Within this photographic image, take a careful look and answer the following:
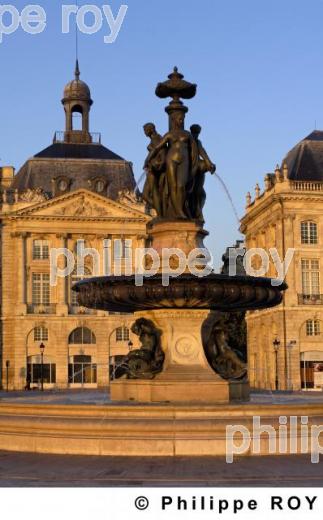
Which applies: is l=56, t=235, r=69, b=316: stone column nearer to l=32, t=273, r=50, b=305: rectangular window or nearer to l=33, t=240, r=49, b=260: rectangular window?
l=32, t=273, r=50, b=305: rectangular window

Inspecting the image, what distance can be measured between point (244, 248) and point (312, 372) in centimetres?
1986

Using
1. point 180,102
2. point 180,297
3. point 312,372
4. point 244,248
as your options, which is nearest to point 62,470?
point 180,297

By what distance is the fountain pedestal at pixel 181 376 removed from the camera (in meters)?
16.1

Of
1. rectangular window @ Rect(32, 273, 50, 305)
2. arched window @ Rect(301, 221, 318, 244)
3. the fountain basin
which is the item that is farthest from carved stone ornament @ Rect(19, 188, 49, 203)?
the fountain basin

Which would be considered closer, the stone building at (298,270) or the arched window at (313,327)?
the stone building at (298,270)

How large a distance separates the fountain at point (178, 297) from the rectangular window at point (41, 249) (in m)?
57.0

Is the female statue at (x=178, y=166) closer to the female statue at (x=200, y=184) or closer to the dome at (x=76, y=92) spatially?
the female statue at (x=200, y=184)

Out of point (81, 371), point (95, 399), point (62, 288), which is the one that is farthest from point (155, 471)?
point (62, 288)

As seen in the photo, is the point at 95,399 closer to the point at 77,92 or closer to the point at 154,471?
the point at 154,471

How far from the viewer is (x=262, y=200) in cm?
6888

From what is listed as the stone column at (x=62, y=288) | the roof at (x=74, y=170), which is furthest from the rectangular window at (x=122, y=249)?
the stone column at (x=62, y=288)

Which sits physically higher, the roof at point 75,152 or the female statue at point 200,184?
the roof at point 75,152
